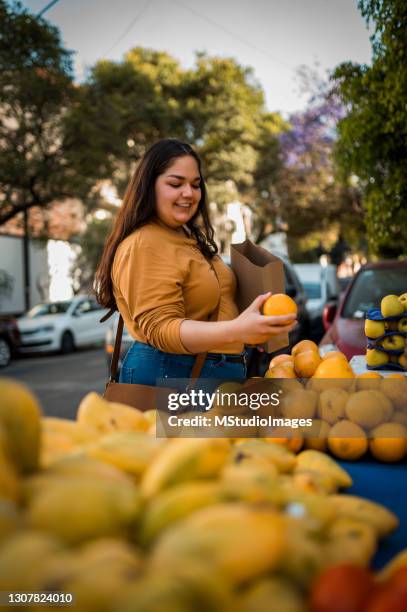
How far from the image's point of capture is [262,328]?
1.88 metres

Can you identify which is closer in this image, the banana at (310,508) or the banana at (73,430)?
the banana at (310,508)

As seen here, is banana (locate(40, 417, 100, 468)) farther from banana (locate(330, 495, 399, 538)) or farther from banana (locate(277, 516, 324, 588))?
banana (locate(330, 495, 399, 538))

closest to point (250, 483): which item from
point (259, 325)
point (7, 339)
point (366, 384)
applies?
point (259, 325)

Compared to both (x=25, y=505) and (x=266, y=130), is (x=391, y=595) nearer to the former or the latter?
(x=25, y=505)

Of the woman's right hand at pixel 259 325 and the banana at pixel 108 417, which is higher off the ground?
the woman's right hand at pixel 259 325

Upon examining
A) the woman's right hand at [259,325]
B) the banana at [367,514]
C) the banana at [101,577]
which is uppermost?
the woman's right hand at [259,325]

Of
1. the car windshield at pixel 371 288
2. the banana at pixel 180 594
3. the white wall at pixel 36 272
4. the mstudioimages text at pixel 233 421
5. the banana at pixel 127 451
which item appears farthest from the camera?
the white wall at pixel 36 272

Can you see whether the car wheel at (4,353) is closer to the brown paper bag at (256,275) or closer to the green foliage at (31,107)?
the green foliage at (31,107)

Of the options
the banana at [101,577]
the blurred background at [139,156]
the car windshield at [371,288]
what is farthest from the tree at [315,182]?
the banana at [101,577]

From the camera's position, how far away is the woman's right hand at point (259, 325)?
185 cm

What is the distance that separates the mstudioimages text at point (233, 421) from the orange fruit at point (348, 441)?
89 millimetres

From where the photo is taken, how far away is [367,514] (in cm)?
135

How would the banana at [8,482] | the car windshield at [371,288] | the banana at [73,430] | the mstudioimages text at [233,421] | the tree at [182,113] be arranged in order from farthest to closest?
the tree at [182,113], the car windshield at [371,288], the mstudioimages text at [233,421], the banana at [73,430], the banana at [8,482]

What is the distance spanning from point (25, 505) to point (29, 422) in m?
0.17
